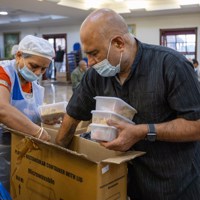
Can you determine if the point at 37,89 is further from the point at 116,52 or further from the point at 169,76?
the point at 169,76

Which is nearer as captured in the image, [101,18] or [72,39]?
[101,18]

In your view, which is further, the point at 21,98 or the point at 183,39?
the point at 183,39

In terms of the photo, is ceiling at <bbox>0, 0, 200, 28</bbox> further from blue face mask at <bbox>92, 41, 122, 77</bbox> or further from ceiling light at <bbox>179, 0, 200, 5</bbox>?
blue face mask at <bbox>92, 41, 122, 77</bbox>

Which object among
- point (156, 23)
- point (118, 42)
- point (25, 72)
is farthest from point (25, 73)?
point (156, 23)

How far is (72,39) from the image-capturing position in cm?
1410

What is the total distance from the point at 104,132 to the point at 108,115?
7 cm

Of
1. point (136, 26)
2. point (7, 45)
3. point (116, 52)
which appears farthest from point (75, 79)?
point (7, 45)

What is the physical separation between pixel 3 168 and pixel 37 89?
2.04 ft

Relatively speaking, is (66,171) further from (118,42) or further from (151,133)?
(118,42)

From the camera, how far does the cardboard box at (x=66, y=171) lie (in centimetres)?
114

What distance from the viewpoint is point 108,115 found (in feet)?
4.05

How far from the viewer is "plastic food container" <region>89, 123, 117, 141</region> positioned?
1.22m

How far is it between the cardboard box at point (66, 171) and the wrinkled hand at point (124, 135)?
0.05m

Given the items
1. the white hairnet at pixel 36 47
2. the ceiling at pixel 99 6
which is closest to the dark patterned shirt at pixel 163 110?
the white hairnet at pixel 36 47
